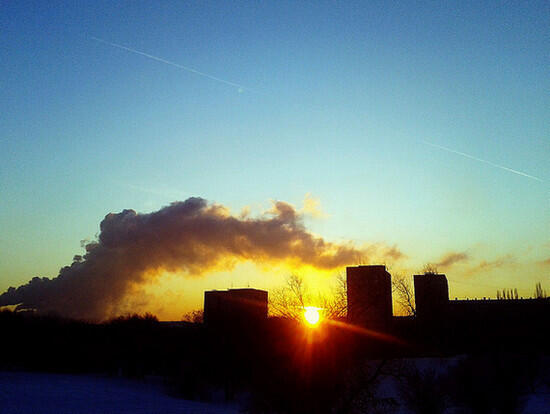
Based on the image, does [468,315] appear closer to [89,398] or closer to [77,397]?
[89,398]

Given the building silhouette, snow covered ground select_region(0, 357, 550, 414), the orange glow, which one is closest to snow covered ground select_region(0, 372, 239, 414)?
snow covered ground select_region(0, 357, 550, 414)

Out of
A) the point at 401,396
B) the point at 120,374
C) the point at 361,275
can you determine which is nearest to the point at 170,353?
the point at 120,374

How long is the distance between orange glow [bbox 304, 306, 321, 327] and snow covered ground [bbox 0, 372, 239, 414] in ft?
70.2

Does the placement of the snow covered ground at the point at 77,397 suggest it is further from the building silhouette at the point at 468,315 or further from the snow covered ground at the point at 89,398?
the building silhouette at the point at 468,315

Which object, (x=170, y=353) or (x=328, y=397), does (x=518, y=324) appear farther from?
(x=328, y=397)

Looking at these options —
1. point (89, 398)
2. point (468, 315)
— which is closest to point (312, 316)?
point (89, 398)

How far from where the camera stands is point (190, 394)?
6203 centimetres

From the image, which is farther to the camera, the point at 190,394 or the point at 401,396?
the point at 190,394

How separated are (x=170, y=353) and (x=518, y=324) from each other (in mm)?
103033

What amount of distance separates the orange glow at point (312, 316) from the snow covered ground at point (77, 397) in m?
21.4

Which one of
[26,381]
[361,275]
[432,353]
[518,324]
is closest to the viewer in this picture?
[26,381]

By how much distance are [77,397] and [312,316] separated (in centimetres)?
2676

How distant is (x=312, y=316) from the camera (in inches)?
1209

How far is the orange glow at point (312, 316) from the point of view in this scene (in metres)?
29.8
